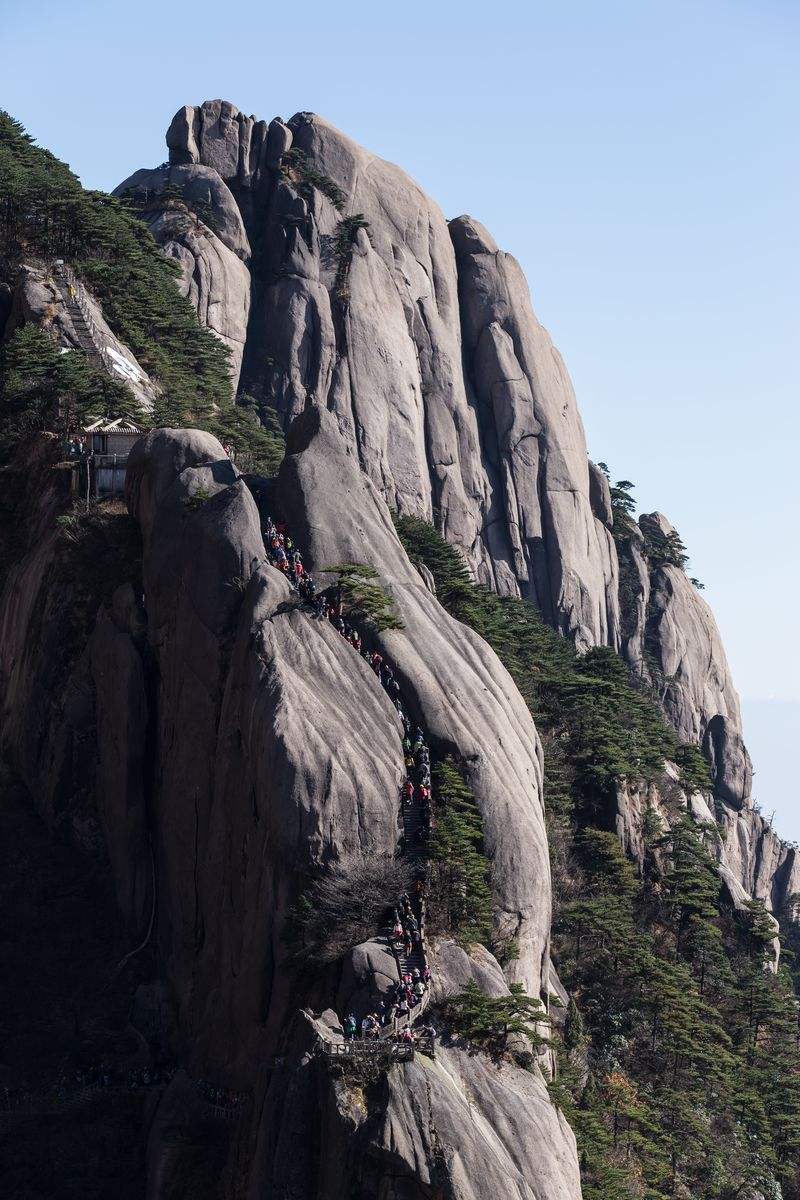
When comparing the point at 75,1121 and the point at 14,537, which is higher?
the point at 14,537

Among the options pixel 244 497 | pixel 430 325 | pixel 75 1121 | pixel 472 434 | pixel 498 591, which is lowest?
pixel 75 1121

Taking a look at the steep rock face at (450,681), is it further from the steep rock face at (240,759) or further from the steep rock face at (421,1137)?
the steep rock face at (421,1137)

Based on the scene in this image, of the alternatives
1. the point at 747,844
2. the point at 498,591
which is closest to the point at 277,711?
the point at 498,591

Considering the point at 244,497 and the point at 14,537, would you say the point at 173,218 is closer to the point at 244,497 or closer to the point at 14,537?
the point at 14,537

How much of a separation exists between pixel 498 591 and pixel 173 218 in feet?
108

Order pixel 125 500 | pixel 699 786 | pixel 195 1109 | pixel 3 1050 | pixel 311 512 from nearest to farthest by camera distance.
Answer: pixel 195 1109
pixel 3 1050
pixel 311 512
pixel 125 500
pixel 699 786

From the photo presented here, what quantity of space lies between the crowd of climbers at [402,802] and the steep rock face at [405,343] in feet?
147

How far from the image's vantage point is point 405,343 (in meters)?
113

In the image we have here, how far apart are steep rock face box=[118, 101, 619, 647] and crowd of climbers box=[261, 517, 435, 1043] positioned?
147 feet

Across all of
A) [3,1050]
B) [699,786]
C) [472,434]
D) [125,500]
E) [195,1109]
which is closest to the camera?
[195,1109]

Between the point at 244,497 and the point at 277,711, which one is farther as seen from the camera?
the point at 244,497

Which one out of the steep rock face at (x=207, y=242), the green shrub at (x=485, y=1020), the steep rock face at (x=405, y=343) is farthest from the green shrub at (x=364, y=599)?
the steep rock face at (x=405, y=343)

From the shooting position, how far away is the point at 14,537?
2982 inches

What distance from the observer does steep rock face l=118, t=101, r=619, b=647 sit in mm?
108562
